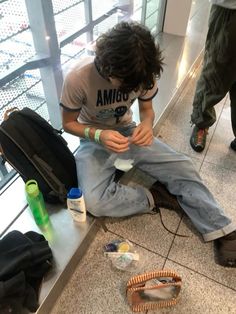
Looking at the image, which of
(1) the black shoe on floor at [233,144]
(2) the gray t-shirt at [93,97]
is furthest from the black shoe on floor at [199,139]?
(2) the gray t-shirt at [93,97]

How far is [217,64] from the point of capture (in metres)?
1.23

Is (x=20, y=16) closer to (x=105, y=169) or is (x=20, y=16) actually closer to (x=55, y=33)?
(x=55, y=33)

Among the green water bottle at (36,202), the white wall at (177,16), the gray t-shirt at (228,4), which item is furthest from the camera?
the white wall at (177,16)

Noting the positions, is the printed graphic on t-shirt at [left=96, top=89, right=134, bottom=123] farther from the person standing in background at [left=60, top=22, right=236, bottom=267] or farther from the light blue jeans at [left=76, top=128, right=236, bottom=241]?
the light blue jeans at [left=76, top=128, right=236, bottom=241]

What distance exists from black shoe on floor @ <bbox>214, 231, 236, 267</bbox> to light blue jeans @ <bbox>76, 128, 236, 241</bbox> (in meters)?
0.02

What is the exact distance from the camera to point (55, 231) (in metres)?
1.07

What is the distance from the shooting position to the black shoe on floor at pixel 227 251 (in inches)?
40.9

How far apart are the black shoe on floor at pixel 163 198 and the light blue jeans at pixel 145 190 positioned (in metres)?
0.04

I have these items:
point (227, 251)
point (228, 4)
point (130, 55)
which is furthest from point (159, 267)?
point (228, 4)

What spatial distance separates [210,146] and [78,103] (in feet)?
3.01

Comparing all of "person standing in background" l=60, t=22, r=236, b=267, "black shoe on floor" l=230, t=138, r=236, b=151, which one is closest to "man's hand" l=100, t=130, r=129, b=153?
"person standing in background" l=60, t=22, r=236, b=267

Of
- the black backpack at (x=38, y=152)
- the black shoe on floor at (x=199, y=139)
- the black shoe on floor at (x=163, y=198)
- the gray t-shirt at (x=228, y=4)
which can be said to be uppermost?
the gray t-shirt at (x=228, y=4)

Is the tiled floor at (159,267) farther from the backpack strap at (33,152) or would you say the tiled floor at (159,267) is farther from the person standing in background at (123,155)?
the backpack strap at (33,152)

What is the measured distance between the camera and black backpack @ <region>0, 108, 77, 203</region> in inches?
39.1
